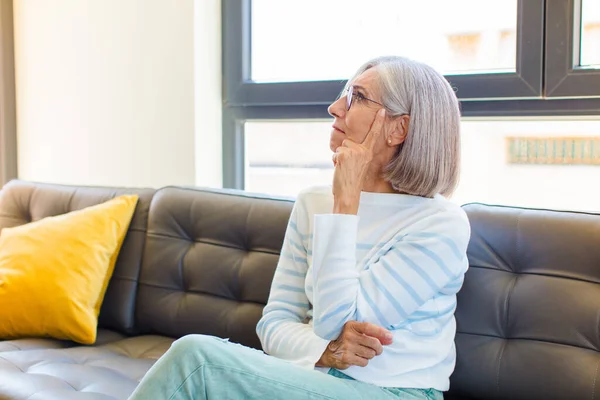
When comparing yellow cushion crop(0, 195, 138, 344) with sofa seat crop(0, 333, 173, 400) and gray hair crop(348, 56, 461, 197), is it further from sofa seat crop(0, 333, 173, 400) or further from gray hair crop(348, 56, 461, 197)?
gray hair crop(348, 56, 461, 197)

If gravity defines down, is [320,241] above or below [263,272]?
above

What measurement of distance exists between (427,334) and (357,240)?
0.26 metres

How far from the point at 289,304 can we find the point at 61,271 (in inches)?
33.1

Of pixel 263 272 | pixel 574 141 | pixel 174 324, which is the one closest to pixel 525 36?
pixel 574 141

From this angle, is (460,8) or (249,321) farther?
(460,8)

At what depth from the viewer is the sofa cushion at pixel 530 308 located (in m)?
1.60

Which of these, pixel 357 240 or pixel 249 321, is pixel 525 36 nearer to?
pixel 357 240

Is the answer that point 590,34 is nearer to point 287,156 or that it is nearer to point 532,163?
point 532,163

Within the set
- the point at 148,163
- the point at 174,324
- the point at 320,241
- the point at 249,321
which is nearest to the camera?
the point at 320,241

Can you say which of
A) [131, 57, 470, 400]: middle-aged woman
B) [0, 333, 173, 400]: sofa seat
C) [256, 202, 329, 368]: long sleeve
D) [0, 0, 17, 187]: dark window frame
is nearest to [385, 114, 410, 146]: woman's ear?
[131, 57, 470, 400]: middle-aged woman

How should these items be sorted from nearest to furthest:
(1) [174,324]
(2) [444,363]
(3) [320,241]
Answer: (3) [320,241] → (2) [444,363] → (1) [174,324]

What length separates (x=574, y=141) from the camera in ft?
6.91

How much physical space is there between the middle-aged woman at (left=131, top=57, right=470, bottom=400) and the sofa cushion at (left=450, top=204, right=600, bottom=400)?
3.9 inches

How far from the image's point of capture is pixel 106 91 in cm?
287
